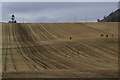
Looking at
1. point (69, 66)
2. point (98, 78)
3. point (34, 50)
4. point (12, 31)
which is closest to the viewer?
point (98, 78)

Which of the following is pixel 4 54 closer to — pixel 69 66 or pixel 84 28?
pixel 69 66

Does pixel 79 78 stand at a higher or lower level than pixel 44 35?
lower

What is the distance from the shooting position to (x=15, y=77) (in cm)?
1252

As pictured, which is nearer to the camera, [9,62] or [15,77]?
[15,77]

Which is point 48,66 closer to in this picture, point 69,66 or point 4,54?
point 69,66

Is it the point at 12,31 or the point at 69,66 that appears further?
the point at 12,31

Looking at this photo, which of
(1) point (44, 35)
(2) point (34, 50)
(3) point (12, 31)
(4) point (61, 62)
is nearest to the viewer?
(4) point (61, 62)

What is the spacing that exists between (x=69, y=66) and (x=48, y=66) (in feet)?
4.49

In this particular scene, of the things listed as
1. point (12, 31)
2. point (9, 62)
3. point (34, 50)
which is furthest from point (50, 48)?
point (12, 31)

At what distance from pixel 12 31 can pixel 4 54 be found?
16490 millimetres

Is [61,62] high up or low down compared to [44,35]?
down

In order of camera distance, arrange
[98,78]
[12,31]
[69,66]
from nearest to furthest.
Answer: [98,78]
[69,66]
[12,31]

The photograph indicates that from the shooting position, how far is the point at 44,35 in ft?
111

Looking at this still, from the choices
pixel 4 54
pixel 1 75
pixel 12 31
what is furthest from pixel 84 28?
pixel 1 75
